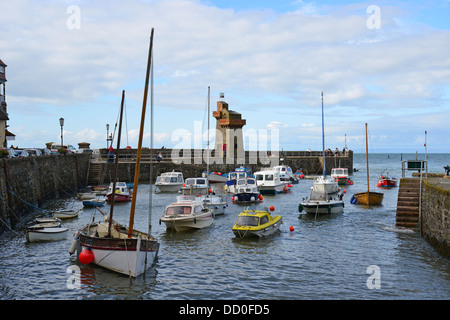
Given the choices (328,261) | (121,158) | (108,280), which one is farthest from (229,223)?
(121,158)

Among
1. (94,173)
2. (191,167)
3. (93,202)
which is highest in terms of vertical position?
(191,167)

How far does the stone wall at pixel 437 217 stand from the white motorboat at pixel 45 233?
21.8m

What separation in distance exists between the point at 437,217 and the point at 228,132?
59354mm

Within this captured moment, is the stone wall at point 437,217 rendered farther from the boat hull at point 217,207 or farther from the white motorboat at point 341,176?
the white motorboat at point 341,176

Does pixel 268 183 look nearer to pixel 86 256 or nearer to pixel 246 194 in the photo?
pixel 246 194

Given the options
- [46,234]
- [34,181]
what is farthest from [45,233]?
[34,181]

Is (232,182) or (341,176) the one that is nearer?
(232,182)

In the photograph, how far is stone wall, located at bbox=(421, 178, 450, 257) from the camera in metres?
21.5

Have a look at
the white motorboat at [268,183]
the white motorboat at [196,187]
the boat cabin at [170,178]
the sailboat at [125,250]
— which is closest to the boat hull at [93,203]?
the white motorboat at [196,187]

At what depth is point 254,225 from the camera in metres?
28.0

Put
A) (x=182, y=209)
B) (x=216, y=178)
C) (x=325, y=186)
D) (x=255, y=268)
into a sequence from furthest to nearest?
1. (x=216, y=178)
2. (x=325, y=186)
3. (x=182, y=209)
4. (x=255, y=268)

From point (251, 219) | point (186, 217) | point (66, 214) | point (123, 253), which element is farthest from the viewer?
point (66, 214)

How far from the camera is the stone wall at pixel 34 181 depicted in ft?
103
